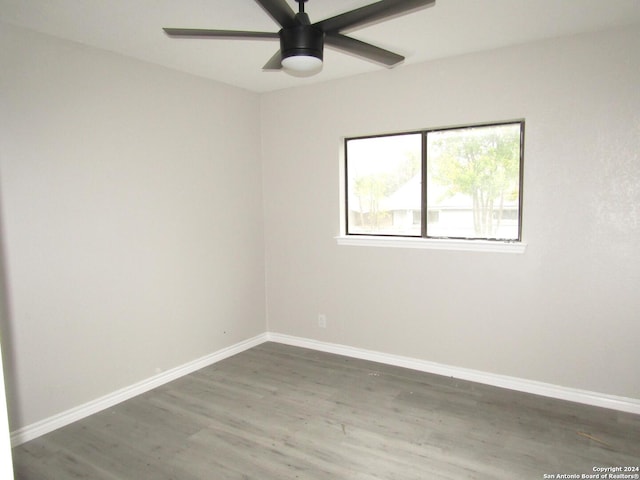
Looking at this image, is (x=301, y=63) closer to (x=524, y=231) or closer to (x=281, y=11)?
(x=281, y=11)

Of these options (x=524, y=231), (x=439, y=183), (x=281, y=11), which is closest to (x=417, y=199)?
(x=439, y=183)

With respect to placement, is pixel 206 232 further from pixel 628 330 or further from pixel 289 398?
pixel 628 330

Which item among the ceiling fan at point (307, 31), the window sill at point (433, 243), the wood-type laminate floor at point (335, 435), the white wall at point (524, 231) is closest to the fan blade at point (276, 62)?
the ceiling fan at point (307, 31)

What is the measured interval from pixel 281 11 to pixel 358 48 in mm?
511

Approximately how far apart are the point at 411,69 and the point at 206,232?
2.25 meters

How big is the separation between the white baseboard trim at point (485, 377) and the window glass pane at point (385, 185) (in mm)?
1125

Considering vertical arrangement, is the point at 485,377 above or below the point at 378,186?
below

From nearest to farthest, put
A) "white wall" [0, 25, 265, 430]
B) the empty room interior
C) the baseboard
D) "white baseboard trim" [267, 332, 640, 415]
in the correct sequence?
the empty room interior → "white wall" [0, 25, 265, 430] → the baseboard → "white baseboard trim" [267, 332, 640, 415]

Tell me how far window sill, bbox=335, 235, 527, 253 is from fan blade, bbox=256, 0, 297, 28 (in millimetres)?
2121

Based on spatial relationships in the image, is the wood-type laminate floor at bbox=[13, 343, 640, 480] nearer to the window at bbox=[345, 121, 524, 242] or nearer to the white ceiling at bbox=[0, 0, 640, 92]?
the window at bbox=[345, 121, 524, 242]

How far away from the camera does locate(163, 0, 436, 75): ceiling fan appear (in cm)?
175

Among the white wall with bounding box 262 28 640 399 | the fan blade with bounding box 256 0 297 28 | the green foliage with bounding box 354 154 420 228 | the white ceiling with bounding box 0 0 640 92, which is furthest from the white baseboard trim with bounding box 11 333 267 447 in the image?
the fan blade with bounding box 256 0 297 28

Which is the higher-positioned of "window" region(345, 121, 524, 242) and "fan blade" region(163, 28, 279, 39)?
"fan blade" region(163, 28, 279, 39)

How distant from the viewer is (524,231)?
306 cm
